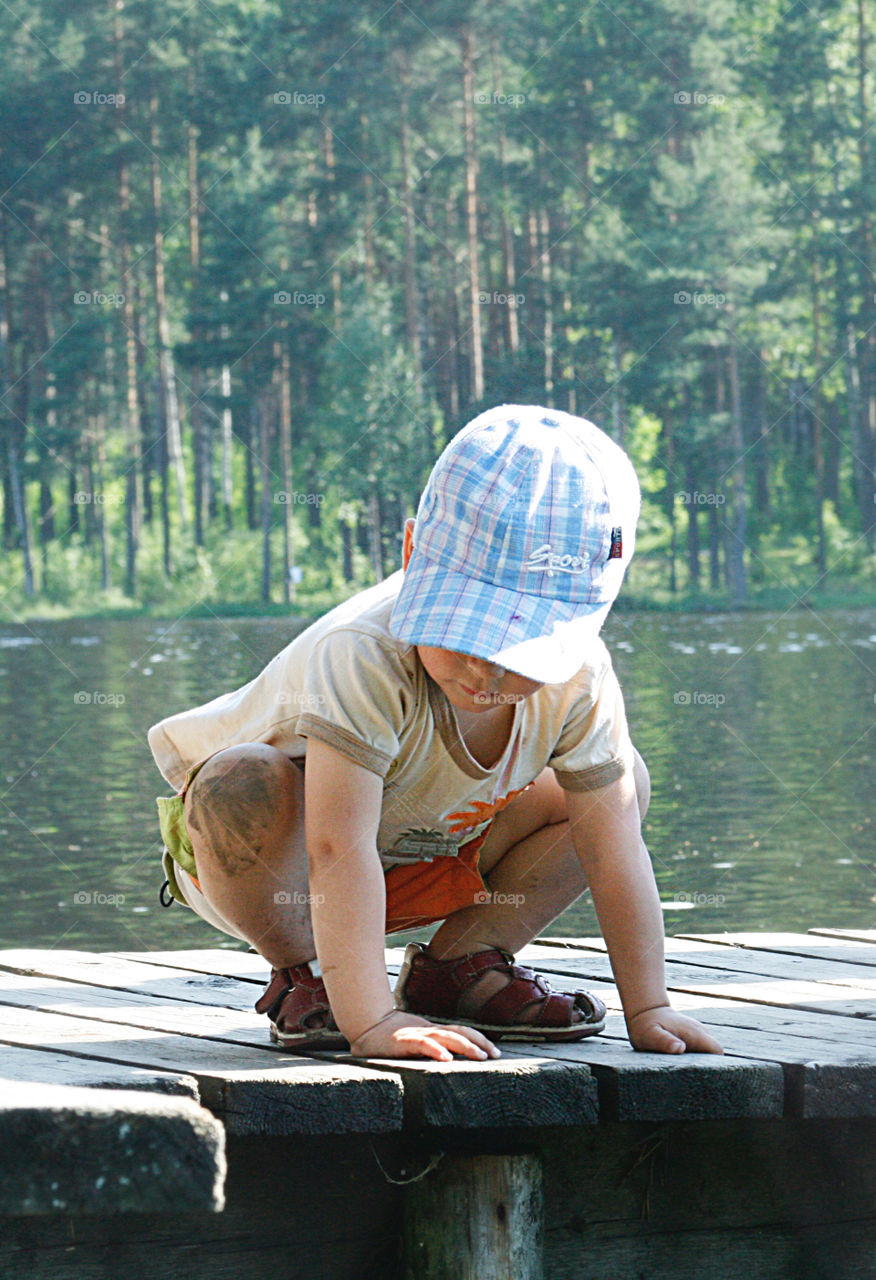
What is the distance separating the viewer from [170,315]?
3133cm

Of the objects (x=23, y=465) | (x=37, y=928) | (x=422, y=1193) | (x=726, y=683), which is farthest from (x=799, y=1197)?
(x=23, y=465)

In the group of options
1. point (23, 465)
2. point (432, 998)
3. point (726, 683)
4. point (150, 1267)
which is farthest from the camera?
point (23, 465)

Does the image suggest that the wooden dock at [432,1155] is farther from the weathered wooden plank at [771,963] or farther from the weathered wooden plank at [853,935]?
the weathered wooden plank at [853,935]

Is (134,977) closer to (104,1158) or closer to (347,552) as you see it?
(104,1158)

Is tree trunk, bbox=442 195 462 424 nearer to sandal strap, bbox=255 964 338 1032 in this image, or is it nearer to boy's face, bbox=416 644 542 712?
sandal strap, bbox=255 964 338 1032

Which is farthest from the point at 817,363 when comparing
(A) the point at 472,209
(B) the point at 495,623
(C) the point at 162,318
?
(B) the point at 495,623

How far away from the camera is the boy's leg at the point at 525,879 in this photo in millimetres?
2221

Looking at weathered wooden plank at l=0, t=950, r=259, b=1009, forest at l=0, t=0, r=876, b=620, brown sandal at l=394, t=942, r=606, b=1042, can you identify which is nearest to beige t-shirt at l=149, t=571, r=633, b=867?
brown sandal at l=394, t=942, r=606, b=1042

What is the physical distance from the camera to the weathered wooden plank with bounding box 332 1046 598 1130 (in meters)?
1.76

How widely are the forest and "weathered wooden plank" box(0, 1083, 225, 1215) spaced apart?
25680 mm

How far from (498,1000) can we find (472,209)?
2782 centimetres

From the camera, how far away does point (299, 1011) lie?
200 centimetres

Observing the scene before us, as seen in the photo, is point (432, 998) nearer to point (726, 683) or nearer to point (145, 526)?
point (726, 683)

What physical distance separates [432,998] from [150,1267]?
1.70 feet
